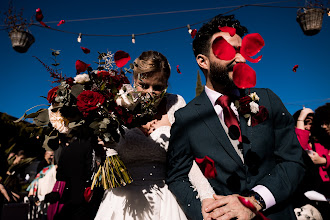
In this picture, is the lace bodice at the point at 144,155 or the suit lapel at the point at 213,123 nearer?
the suit lapel at the point at 213,123

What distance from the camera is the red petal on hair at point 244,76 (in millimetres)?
1350

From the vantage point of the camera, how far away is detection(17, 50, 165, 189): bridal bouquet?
1702 millimetres

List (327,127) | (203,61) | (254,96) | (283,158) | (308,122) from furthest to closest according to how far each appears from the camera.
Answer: (308,122)
(327,127)
(203,61)
(254,96)
(283,158)

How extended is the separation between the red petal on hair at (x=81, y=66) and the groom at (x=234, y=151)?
2.57 ft

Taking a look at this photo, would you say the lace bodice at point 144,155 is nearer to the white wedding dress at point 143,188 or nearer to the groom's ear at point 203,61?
the white wedding dress at point 143,188

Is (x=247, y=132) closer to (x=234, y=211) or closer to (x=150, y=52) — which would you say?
(x=234, y=211)

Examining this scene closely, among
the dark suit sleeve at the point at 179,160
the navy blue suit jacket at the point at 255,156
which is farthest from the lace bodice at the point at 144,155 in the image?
the navy blue suit jacket at the point at 255,156

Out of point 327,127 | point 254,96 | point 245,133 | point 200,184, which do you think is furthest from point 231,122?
point 327,127

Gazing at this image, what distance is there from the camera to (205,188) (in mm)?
1697

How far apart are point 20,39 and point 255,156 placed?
6.21 m

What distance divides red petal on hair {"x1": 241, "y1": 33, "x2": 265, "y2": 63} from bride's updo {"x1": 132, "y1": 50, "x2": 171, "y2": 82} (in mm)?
1278

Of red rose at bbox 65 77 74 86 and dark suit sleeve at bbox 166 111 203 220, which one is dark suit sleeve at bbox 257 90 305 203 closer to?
dark suit sleeve at bbox 166 111 203 220

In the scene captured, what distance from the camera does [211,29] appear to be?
6.56 feet

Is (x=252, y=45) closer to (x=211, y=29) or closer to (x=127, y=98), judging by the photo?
(x=211, y=29)
